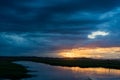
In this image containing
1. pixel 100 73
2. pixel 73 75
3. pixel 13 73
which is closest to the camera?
pixel 13 73

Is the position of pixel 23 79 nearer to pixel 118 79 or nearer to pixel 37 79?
pixel 37 79

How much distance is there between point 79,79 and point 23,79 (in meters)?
10.4

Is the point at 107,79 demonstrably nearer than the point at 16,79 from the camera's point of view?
No

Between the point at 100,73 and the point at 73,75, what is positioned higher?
the point at 100,73

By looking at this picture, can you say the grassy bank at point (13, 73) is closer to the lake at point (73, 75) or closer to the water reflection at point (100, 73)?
the lake at point (73, 75)

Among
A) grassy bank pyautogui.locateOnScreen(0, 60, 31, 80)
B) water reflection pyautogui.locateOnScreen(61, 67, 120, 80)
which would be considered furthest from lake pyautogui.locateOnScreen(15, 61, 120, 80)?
grassy bank pyautogui.locateOnScreen(0, 60, 31, 80)

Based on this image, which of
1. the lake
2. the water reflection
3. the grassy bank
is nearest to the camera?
the grassy bank

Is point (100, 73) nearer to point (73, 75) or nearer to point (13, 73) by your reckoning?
point (73, 75)

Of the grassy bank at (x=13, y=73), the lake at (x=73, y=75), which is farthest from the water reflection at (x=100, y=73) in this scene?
the grassy bank at (x=13, y=73)

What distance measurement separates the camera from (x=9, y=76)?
50000 millimetres

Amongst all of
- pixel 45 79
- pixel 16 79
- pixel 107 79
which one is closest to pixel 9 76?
pixel 16 79

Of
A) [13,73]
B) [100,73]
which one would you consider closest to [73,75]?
[100,73]

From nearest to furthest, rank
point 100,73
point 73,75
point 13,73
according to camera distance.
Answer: point 13,73 < point 73,75 < point 100,73

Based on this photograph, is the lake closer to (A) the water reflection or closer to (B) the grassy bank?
(A) the water reflection
